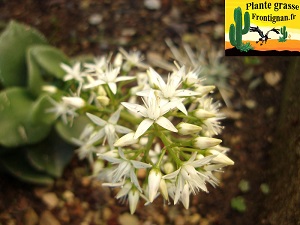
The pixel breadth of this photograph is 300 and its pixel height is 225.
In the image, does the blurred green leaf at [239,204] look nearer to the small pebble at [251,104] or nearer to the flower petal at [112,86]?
the small pebble at [251,104]

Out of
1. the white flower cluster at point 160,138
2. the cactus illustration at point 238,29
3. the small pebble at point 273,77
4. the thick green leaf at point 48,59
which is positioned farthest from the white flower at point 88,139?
the small pebble at point 273,77

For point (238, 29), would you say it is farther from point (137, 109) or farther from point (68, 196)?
point (68, 196)

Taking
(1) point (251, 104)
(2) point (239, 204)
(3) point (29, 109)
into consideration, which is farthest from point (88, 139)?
(1) point (251, 104)

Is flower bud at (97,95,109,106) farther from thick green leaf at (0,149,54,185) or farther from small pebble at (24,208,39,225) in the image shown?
small pebble at (24,208,39,225)

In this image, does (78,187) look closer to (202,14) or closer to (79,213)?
(79,213)

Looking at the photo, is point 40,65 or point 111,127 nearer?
point 111,127

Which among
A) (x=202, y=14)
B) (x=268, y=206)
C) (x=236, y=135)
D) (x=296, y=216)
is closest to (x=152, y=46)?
(x=202, y=14)
